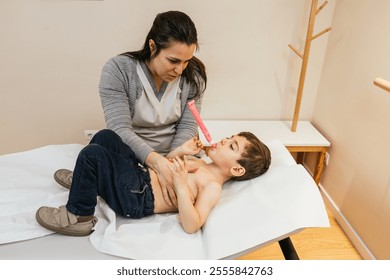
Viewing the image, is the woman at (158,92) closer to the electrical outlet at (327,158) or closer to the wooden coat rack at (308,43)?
the wooden coat rack at (308,43)

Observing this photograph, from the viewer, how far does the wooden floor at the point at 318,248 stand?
1825 millimetres

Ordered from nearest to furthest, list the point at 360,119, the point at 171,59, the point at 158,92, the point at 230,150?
1. the point at 171,59
2. the point at 230,150
3. the point at 158,92
4. the point at 360,119

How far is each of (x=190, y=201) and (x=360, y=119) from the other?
3.82ft

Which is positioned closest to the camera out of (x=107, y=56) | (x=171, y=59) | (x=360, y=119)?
(x=171, y=59)

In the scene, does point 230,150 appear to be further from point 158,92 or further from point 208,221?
point 158,92

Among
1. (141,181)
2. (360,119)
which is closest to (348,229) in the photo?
(360,119)

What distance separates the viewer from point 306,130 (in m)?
2.30

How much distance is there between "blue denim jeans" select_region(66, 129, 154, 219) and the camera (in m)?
1.25

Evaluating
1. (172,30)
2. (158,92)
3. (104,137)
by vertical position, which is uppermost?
(172,30)

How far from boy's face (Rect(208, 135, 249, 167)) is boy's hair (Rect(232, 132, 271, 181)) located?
0.06 ft

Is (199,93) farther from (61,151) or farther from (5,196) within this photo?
(5,196)

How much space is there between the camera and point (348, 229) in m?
1.96

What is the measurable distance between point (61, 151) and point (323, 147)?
159cm

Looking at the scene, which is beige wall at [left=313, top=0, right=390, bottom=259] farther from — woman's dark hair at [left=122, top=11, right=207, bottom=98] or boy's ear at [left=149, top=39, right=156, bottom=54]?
boy's ear at [left=149, top=39, right=156, bottom=54]
